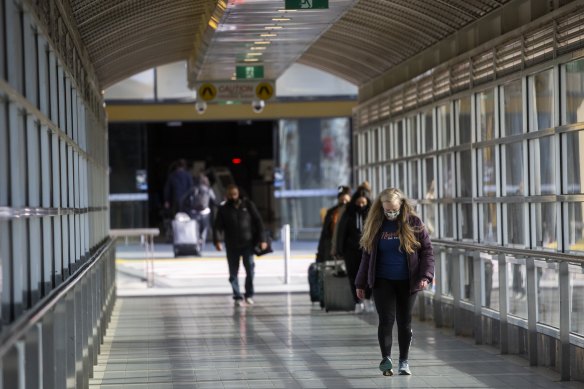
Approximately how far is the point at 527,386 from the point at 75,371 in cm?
359

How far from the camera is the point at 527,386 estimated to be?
1023cm

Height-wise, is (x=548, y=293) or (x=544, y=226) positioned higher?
(x=544, y=226)

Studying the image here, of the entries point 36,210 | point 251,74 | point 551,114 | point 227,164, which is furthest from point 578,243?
point 227,164

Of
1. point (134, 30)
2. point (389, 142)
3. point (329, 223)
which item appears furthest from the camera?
point (389, 142)

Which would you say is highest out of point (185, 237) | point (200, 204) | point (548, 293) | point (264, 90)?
point (264, 90)

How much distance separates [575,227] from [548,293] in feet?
2.24

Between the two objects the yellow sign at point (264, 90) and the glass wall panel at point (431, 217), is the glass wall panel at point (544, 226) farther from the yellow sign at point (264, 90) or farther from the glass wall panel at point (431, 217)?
the yellow sign at point (264, 90)

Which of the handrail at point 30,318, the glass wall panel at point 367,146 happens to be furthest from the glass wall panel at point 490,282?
the glass wall panel at point 367,146

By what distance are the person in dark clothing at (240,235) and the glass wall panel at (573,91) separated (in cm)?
872

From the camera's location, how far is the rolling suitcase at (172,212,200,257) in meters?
29.4

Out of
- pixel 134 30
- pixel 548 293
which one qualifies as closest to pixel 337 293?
pixel 134 30

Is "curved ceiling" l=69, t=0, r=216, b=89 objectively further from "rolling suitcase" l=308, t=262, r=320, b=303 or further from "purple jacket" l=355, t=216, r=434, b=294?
"rolling suitcase" l=308, t=262, r=320, b=303

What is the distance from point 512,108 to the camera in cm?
1284

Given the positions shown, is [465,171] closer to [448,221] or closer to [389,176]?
[448,221]
